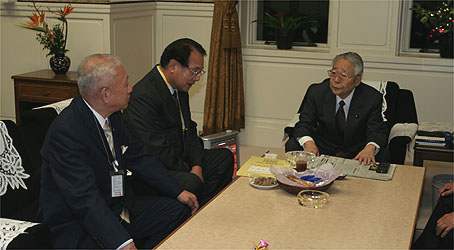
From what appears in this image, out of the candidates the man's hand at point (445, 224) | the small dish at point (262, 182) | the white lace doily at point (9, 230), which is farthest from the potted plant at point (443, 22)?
the white lace doily at point (9, 230)

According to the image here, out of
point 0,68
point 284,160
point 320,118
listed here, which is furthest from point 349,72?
point 0,68

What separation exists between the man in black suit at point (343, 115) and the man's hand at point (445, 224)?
33.1 inches

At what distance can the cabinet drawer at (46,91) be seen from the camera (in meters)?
5.00

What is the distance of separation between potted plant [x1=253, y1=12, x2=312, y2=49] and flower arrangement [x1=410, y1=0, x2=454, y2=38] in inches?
42.3

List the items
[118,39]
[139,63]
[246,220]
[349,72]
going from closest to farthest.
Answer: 1. [246,220]
2. [349,72]
3. [118,39]
4. [139,63]

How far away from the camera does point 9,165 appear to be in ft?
9.62

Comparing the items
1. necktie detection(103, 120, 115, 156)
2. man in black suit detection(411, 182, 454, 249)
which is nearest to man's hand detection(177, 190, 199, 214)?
necktie detection(103, 120, 115, 156)

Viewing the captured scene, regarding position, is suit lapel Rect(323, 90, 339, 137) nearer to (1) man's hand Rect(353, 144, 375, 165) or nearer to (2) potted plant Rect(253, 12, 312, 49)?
(1) man's hand Rect(353, 144, 375, 165)

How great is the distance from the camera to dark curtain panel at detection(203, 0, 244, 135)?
551 centimetres

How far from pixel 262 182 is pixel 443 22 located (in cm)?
309

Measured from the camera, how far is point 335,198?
285 cm

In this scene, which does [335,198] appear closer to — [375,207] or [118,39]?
[375,207]

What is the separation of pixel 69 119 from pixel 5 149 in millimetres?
532

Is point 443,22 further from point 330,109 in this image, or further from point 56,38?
point 56,38
